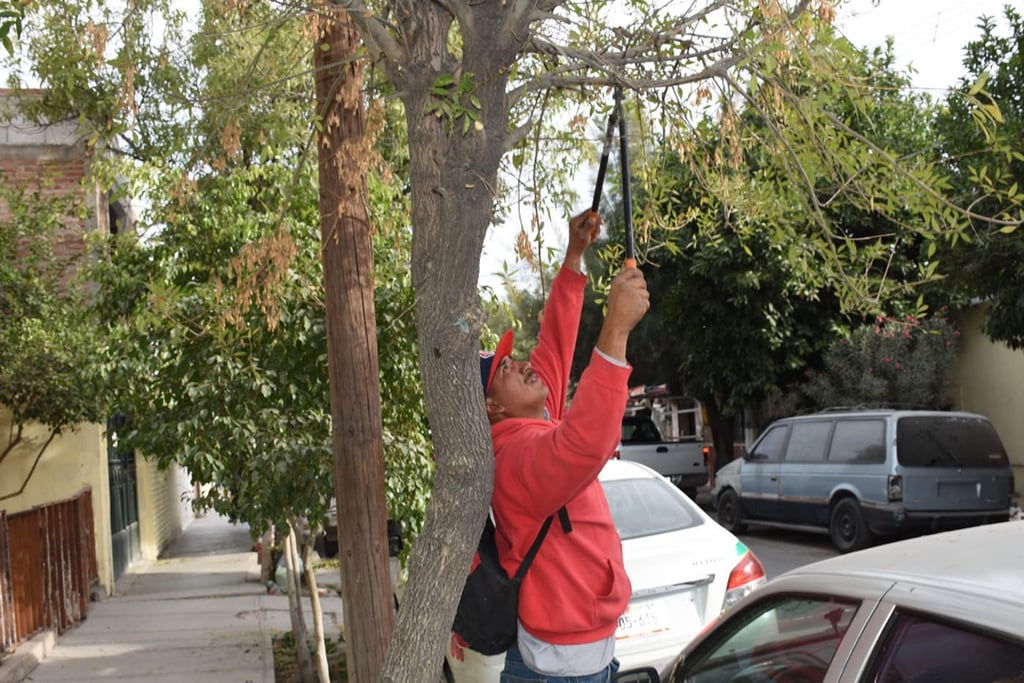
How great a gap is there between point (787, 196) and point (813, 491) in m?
10.8

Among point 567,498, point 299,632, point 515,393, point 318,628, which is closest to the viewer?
point 567,498

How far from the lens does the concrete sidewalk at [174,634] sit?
8852mm

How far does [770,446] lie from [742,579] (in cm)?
1016

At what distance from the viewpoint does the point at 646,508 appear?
281 inches

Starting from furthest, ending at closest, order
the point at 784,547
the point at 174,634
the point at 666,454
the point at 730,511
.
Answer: the point at 666,454 < the point at 730,511 < the point at 784,547 < the point at 174,634

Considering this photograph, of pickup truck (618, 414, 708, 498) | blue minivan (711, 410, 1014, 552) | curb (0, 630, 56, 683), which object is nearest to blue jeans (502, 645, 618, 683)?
curb (0, 630, 56, 683)

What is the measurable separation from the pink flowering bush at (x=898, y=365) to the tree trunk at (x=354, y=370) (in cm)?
1523

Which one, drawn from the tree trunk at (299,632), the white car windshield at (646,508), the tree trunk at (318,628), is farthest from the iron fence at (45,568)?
the white car windshield at (646,508)

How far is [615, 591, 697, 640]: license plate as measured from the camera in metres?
6.14

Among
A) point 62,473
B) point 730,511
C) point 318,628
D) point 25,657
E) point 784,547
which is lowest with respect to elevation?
point 784,547

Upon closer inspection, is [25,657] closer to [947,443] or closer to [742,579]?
[742,579]

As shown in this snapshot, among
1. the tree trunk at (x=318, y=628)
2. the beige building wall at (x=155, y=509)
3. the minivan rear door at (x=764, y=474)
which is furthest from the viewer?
the beige building wall at (x=155, y=509)

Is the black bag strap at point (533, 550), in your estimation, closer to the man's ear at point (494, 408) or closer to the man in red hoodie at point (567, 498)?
the man in red hoodie at point (567, 498)

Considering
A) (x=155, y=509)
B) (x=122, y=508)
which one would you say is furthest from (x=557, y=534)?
(x=155, y=509)
